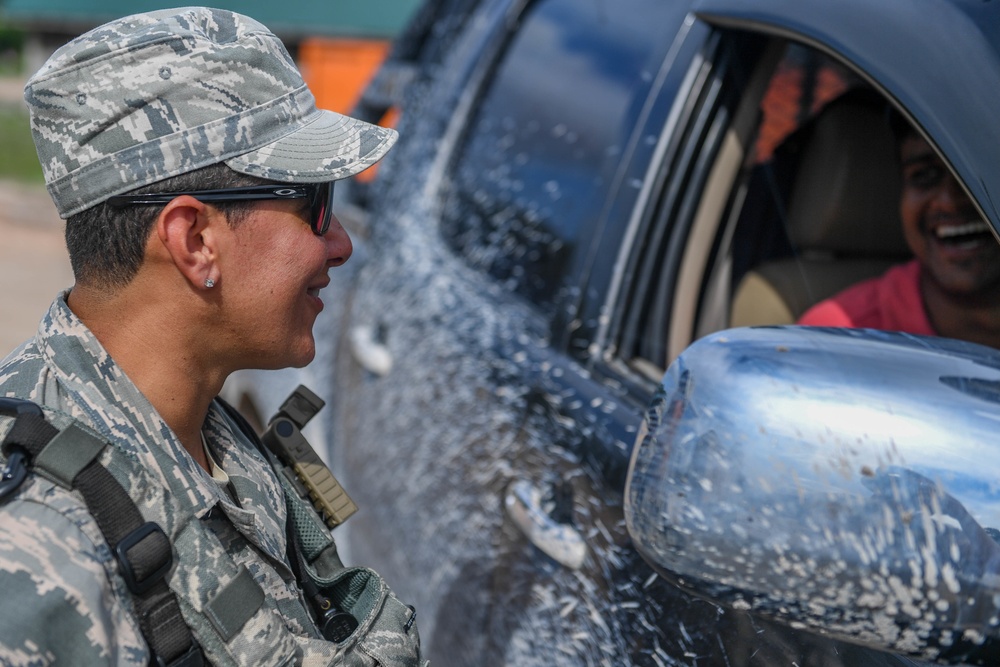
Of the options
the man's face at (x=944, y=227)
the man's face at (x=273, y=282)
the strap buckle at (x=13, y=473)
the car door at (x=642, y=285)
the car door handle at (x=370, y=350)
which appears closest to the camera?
the strap buckle at (x=13, y=473)

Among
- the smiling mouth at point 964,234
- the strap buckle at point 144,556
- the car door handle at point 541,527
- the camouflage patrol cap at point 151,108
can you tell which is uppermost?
the camouflage patrol cap at point 151,108

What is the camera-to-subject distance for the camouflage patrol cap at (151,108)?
3.83ft

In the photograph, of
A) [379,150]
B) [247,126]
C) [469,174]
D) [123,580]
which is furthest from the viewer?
[469,174]

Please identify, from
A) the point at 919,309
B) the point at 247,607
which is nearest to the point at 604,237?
the point at 919,309

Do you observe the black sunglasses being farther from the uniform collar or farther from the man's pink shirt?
the man's pink shirt

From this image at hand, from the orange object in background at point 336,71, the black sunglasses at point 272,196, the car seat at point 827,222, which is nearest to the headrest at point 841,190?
the car seat at point 827,222

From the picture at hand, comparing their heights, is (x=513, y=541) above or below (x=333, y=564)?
below

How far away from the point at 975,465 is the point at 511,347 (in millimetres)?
1094

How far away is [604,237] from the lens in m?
1.77

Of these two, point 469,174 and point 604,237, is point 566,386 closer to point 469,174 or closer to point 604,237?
point 604,237

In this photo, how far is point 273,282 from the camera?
1.29 metres

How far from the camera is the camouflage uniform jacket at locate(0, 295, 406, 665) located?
0.97m

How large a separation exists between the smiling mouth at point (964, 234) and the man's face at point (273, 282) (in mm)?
999

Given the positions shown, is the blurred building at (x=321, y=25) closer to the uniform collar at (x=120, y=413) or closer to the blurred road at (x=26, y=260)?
the blurred road at (x=26, y=260)
